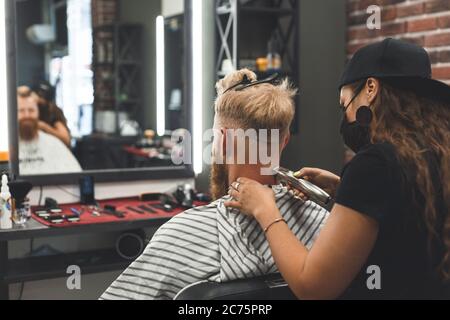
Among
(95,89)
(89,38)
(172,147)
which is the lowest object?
(172,147)

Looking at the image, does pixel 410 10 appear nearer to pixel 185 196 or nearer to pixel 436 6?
pixel 436 6

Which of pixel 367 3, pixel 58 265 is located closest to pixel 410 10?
pixel 367 3

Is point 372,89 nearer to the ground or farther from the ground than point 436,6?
nearer to the ground

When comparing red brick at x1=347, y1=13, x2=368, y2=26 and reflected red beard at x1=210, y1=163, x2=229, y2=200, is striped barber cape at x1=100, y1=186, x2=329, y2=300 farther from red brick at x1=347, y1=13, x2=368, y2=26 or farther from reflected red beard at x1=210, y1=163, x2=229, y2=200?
red brick at x1=347, y1=13, x2=368, y2=26

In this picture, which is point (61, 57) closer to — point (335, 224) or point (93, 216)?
point (93, 216)

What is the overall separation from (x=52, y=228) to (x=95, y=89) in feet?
2.92

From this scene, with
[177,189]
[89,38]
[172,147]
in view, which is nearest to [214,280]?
[177,189]

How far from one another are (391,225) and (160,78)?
206 cm

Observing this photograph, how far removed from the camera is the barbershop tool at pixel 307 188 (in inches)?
50.2

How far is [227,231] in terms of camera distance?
1308mm

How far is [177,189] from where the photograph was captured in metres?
2.66

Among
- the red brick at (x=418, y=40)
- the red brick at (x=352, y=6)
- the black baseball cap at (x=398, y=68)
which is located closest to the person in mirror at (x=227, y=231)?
the black baseball cap at (x=398, y=68)

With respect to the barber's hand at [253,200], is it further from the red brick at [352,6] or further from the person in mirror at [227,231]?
the red brick at [352,6]
